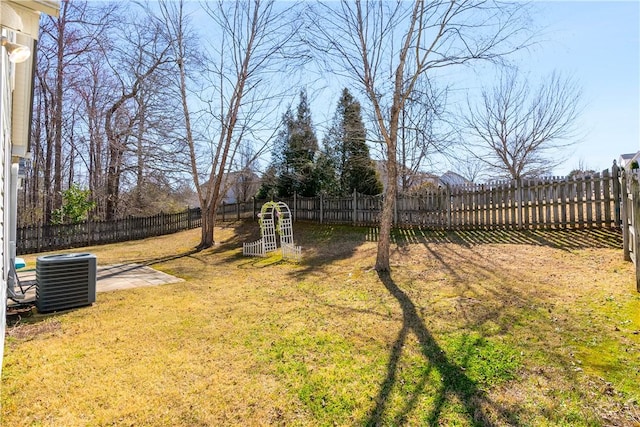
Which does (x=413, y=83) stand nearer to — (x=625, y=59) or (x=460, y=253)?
(x=460, y=253)

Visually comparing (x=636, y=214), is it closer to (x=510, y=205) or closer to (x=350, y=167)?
(x=510, y=205)

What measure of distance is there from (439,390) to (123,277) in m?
7.77

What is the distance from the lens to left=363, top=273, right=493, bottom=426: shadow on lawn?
8.05 feet

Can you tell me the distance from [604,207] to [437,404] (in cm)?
791

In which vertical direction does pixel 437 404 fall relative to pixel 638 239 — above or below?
below

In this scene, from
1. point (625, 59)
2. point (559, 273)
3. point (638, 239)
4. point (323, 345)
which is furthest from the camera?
point (625, 59)

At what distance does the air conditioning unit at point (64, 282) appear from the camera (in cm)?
500

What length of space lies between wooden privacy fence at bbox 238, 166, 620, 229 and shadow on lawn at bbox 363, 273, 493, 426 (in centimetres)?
669

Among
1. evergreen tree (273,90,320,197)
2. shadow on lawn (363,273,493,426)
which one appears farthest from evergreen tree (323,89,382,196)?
shadow on lawn (363,273,493,426)

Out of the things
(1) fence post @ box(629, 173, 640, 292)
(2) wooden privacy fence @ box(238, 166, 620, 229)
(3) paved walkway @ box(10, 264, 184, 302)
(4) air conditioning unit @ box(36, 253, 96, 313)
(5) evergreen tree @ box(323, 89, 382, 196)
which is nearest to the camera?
(1) fence post @ box(629, 173, 640, 292)

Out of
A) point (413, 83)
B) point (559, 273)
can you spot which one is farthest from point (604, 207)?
point (413, 83)

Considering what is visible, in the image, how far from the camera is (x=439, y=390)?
278 centimetres

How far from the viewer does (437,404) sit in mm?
2598

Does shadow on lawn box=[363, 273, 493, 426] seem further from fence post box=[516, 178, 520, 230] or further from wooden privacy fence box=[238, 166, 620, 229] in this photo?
fence post box=[516, 178, 520, 230]
